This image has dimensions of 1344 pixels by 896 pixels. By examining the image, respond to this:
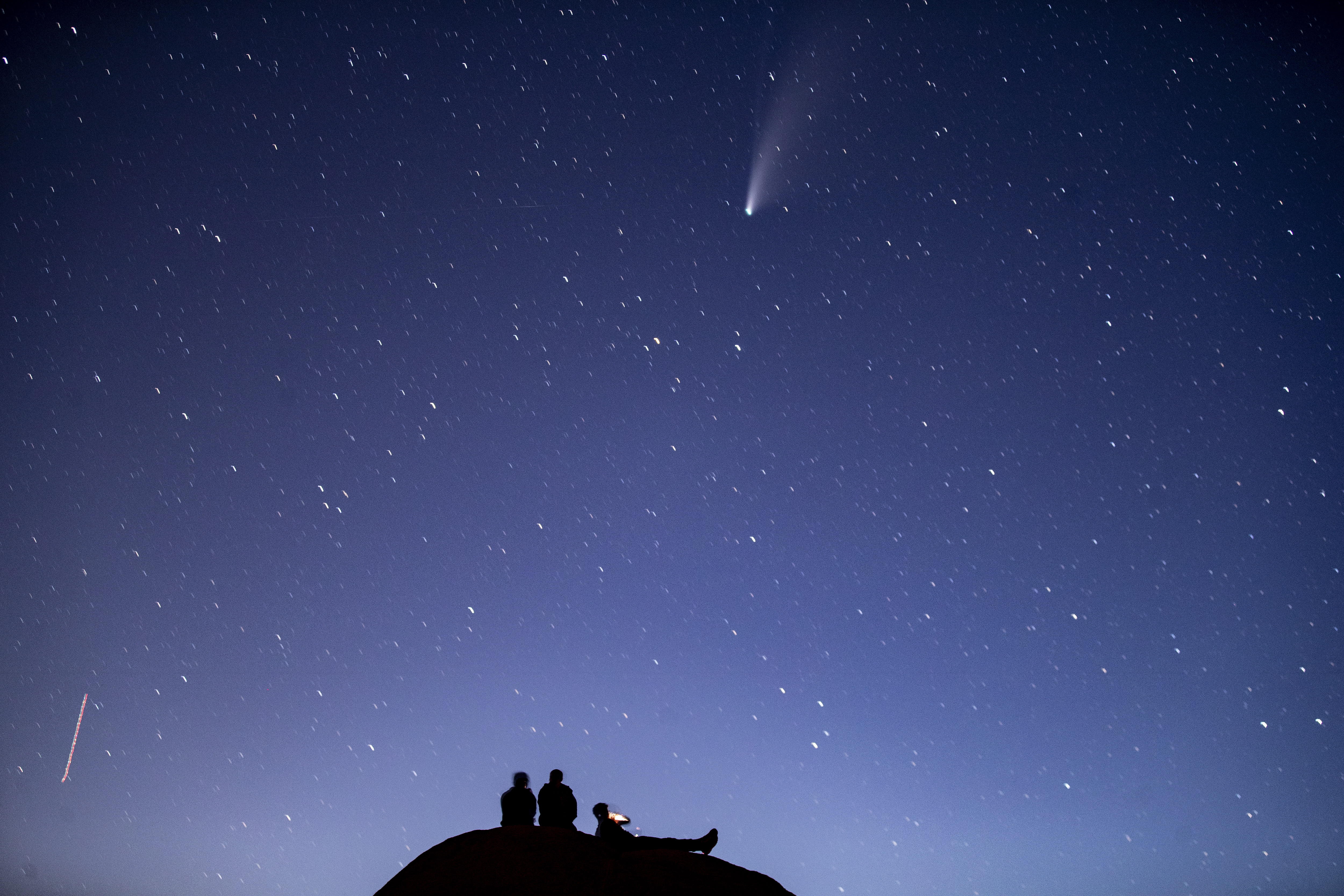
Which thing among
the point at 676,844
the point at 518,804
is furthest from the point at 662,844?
the point at 518,804

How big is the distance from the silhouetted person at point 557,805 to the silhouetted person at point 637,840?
36 centimetres

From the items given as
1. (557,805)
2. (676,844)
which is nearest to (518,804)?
(557,805)

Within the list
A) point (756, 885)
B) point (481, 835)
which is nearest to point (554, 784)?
point (481, 835)

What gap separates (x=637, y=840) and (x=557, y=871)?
72.7 inches

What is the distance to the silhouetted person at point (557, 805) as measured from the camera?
9234 millimetres

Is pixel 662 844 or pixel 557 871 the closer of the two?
pixel 557 871

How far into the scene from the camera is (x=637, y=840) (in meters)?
8.92

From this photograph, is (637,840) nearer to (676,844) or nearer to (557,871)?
(676,844)

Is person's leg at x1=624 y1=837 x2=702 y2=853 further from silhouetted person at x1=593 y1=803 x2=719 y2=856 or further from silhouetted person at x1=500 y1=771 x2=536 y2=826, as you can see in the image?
silhouetted person at x1=500 y1=771 x2=536 y2=826

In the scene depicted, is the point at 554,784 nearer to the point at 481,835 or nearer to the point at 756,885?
the point at 481,835

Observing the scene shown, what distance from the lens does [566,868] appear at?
7344 mm

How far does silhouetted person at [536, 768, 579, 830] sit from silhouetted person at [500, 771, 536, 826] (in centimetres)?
12

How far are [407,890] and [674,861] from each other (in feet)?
8.53

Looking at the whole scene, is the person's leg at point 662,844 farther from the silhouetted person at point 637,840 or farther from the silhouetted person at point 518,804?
the silhouetted person at point 518,804
